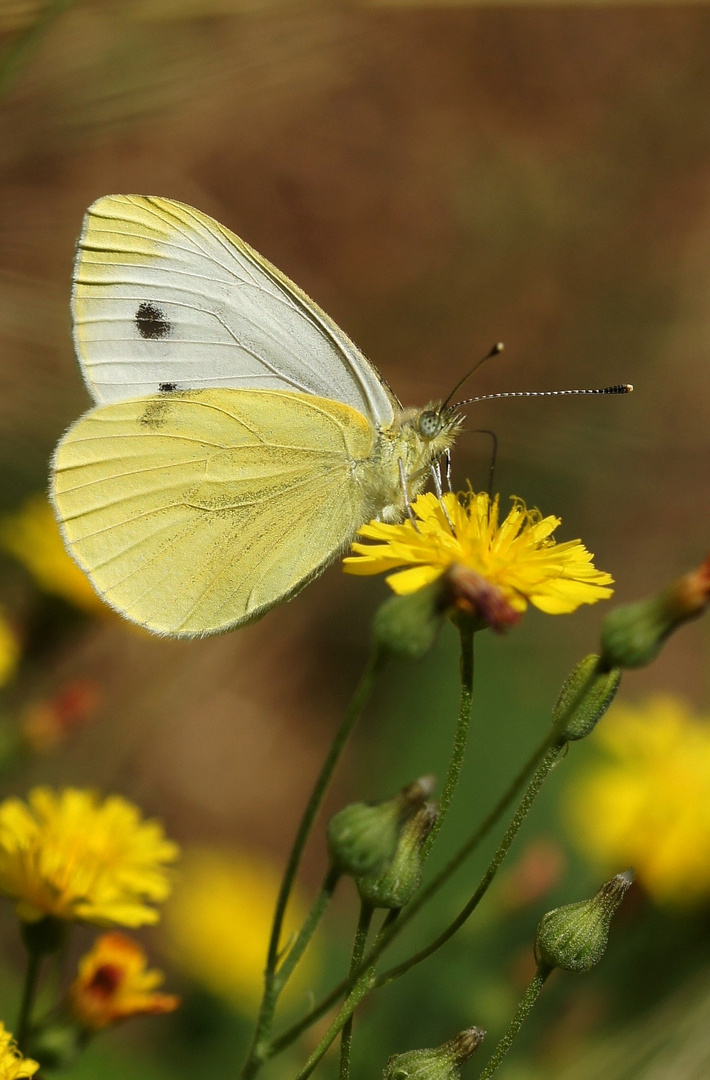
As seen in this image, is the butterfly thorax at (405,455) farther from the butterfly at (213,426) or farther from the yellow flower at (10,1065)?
the yellow flower at (10,1065)

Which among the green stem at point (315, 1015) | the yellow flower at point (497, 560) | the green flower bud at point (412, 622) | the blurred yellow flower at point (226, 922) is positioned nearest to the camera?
the green stem at point (315, 1015)

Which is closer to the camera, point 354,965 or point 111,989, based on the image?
point 354,965

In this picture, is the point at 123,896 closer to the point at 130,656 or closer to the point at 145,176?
the point at 130,656

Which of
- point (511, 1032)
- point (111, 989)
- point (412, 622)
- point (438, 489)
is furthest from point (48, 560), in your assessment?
point (511, 1032)

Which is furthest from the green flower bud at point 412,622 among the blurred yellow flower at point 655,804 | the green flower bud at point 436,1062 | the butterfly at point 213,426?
the blurred yellow flower at point 655,804

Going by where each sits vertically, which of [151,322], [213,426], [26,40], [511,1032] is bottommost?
[511,1032]

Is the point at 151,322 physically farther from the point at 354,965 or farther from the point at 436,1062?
the point at 436,1062

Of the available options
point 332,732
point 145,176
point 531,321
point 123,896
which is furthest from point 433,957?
point 145,176

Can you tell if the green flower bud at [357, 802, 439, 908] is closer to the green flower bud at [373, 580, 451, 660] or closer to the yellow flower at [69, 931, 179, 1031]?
the green flower bud at [373, 580, 451, 660]
